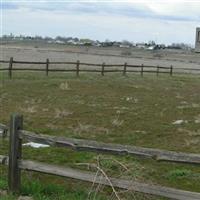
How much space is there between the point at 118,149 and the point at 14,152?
54.3 inches

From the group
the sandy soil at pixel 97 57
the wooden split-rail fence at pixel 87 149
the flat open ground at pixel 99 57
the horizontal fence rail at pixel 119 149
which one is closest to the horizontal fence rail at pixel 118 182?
the wooden split-rail fence at pixel 87 149

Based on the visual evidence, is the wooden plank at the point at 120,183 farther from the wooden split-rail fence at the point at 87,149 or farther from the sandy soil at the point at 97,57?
the sandy soil at the point at 97,57

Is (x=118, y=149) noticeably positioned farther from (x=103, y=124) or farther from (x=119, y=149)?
(x=103, y=124)

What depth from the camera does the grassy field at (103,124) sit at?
7293 mm

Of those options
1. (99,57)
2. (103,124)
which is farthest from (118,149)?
(99,57)

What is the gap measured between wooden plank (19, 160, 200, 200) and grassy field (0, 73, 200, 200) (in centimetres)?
17

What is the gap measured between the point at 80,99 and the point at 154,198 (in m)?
13.2

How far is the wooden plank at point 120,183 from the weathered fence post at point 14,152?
9cm

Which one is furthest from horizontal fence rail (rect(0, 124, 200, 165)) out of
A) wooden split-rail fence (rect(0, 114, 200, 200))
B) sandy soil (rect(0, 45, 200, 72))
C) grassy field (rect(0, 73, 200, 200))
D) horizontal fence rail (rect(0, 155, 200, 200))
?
sandy soil (rect(0, 45, 200, 72))

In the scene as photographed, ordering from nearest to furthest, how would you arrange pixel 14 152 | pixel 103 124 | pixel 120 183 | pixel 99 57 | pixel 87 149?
pixel 120 183, pixel 87 149, pixel 14 152, pixel 103 124, pixel 99 57

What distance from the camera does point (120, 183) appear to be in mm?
6055

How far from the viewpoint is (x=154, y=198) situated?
710 centimetres

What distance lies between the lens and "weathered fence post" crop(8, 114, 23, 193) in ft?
21.3

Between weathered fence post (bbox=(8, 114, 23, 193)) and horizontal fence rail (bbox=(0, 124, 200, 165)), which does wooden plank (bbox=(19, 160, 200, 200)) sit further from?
horizontal fence rail (bbox=(0, 124, 200, 165))
